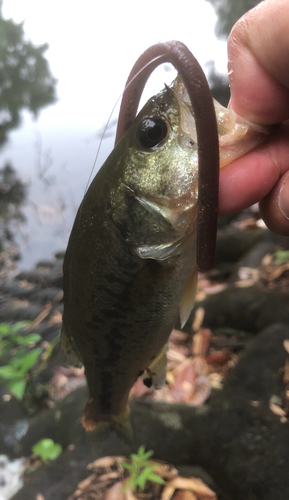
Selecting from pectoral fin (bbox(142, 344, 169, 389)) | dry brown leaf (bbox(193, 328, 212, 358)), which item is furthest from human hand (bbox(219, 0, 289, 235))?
dry brown leaf (bbox(193, 328, 212, 358))

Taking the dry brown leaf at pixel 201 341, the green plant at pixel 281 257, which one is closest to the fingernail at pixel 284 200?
the dry brown leaf at pixel 201 341

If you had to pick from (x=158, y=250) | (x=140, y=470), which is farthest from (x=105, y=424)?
(x=158, y=250)

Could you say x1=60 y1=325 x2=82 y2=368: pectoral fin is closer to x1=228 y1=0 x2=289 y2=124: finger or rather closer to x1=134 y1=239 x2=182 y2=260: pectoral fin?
x1=134 y1=239 x2=182 y2=260: pectoral fin

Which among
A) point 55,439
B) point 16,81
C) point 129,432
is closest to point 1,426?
point 55,439

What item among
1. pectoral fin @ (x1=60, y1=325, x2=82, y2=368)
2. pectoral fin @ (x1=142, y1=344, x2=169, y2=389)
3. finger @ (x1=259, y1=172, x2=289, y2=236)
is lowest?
pectoral fin @ (x1=142, y1=344, x2=169, y2=389)

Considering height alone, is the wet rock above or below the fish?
below

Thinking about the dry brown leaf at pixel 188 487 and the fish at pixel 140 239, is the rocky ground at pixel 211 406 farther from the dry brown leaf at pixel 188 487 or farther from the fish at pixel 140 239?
the fish at pixel 140 239

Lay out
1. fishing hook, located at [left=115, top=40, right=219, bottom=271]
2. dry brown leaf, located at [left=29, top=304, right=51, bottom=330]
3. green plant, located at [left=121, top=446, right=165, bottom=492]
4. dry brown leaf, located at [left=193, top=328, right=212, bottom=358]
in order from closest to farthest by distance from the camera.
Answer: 1. fishing hook, located at [left=115, top=40, right=219, bottom=271]
2. green plant, located at [left=121, top=446, right=165, bottom=492]
3. dry brown leaf, located at [left=193, top=328, right=212, bottom=358]
4. dry brown leaf, located at [left=29, top=304, right=51, bottom=330]
